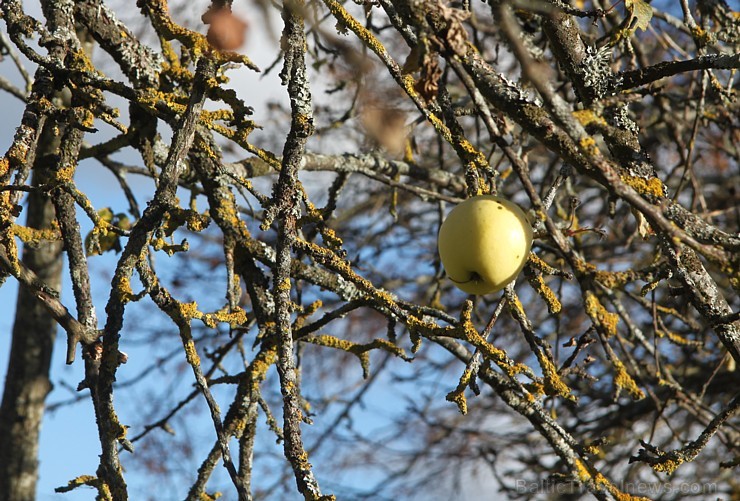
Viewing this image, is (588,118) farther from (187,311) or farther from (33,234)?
(33,234)

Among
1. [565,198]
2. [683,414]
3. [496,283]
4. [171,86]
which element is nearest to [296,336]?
[496,283]

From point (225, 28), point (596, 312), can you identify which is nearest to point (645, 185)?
point (596, 312)

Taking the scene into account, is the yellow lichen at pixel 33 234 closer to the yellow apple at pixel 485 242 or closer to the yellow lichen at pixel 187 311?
the yellow lichen at pixel 187 311

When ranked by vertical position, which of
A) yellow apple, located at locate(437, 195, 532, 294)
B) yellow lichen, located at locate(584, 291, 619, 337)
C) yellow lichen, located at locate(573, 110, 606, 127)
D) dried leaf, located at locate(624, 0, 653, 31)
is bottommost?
yellow lichen, located at locate(584, 291, 619, 337)

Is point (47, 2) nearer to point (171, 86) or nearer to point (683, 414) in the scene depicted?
point (171, 86)

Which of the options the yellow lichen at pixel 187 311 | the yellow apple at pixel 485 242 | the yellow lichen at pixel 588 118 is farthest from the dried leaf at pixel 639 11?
the yellow lichen at pixel 187 311

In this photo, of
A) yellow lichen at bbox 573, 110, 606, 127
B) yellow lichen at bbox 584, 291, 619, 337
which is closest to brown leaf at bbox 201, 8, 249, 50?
yellow lichen at bbox 573, 110, 606, 127

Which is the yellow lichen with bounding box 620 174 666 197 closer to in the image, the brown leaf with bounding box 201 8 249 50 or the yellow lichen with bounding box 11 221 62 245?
the brown leaf with bounding box 201 8 249 50

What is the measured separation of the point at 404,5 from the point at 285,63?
29cm

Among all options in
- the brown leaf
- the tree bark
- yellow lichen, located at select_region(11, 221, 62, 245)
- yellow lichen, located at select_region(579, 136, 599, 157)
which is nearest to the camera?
yellow lichen, located at select_region(579, 136, 599, 157)

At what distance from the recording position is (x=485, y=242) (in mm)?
1452

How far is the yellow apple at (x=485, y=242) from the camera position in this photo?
57.3 inches

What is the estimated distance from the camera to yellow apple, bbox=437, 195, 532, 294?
146 cm

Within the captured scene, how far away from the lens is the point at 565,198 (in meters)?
3.76
